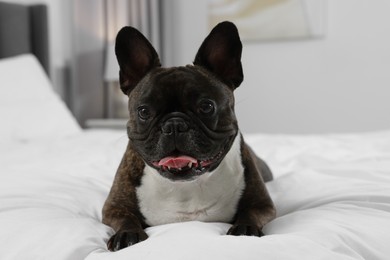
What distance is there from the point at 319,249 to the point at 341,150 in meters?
1.35

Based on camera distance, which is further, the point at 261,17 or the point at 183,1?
the point at 183,1

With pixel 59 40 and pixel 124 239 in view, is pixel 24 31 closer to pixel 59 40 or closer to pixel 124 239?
pixel 59 40

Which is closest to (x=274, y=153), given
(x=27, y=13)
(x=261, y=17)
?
(x=27, y=13)

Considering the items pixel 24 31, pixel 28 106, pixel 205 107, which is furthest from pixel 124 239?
pixel 24 31

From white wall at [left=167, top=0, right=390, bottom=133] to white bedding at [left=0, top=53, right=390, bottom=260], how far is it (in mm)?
2032

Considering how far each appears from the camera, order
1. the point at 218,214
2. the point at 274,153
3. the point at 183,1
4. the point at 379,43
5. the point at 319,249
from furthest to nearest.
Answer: the point at 183,1 < the point at 379,43 < the point at 274,153 < the point at 218,214 < the point at 319,249

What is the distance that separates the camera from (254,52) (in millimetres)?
4277

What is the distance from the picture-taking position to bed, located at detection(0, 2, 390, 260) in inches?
30.7

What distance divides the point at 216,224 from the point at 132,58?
407 mm

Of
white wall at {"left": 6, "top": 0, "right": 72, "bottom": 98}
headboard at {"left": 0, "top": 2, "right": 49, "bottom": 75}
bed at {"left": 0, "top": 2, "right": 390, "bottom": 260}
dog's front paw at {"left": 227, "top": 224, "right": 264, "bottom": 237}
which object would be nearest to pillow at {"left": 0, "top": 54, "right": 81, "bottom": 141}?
bed at {"left": 0, "top": 2, "right": 390, "bottom": 260}

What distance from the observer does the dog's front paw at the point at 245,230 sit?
2.99ft

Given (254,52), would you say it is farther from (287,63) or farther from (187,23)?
(187,23)

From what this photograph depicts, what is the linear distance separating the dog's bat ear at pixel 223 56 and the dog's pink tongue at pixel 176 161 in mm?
228

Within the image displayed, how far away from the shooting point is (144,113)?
1.00m
